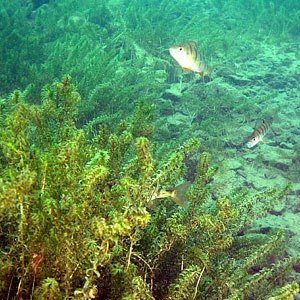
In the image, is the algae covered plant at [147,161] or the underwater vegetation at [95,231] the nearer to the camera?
the underwater vegetation at [95,231]

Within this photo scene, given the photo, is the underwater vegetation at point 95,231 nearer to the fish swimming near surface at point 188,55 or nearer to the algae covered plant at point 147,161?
the algae covered plant at point 147,161

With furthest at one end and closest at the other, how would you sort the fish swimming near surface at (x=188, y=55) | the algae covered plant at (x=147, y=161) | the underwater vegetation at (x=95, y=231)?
the fish swimming near surface at (x=188, y=55), the algae covered plant at (x=147, y=161), the underwater vegetation at (x=95, y=231)

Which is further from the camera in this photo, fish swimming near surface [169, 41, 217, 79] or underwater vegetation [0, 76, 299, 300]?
fish swimming near surface [169, 41, 217, 79]

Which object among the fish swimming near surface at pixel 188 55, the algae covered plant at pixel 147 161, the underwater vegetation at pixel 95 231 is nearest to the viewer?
the underwater vegetation at pixel 95 231

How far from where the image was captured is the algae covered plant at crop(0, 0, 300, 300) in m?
1.35

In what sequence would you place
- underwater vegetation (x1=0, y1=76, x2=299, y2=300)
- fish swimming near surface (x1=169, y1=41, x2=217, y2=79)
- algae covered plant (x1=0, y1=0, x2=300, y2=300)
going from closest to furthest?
underwater vegetation (x1=0, y1=76, x2=299, y2=300)
algae covered plant (x1=0, y1=0, x2=300, y2=300)
fish swimming near surface (x1=169, y1=41, x2=217, y2=79)

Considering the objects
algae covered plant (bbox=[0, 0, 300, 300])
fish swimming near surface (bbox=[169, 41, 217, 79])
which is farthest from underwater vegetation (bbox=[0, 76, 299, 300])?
fish swimming near surface (bbox=[169, 41, 217, 79])

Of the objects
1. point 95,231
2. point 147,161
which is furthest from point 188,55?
point 95,231

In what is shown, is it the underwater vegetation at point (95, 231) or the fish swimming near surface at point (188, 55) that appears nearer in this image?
the underwater vegetation at point (95, 231)

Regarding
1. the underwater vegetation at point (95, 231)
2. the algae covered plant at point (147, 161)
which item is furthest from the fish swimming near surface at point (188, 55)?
the underwater vegetation at point (95, 231)

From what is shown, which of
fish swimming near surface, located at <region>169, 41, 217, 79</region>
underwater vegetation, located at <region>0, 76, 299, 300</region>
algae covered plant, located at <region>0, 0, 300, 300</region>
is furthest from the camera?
fish swimming near surface, located at <region>169, 41, 217, 79</region>

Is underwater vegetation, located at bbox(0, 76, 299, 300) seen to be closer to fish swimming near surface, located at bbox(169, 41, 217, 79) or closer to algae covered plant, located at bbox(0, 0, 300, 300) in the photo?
algae covered plant, located at bbox(0, 0, 300, 300)

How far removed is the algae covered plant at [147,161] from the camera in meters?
1.35

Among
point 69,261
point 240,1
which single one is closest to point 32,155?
point 69,261
